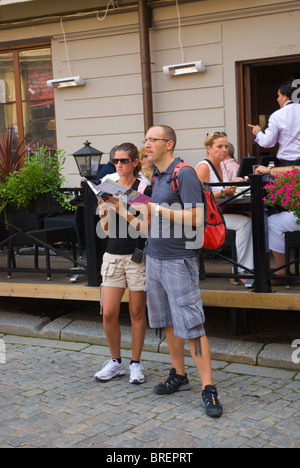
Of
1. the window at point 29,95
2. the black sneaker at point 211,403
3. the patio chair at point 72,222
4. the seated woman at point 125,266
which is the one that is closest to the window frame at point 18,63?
the window at point 29,95

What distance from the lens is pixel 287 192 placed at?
5.11 metres

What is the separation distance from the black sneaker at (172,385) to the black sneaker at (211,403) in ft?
1.31

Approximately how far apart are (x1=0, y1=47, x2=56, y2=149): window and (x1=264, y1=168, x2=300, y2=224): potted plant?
5043 millimetres

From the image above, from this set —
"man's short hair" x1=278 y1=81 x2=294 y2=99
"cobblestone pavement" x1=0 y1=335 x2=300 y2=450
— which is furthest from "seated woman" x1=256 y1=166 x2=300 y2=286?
"cobblestone pavement" x1=0 y1=335 x2=300 y2=450

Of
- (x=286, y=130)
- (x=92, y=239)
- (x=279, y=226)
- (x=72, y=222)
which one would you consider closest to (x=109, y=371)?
(x=92, y=239)

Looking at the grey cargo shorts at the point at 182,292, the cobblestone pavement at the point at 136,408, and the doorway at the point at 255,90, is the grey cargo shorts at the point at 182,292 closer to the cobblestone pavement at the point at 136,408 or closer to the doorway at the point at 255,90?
the cobblestone pavement at the point at 136,408

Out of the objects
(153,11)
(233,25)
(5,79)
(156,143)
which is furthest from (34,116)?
(156,143)

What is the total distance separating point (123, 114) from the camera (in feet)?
29.1

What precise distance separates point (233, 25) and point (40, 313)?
4.33m

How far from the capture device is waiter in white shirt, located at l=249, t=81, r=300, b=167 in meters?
5.68

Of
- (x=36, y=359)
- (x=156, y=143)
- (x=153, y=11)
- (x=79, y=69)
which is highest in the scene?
(x=153, y=11)

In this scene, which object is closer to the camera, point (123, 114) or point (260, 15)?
point (260, 15)

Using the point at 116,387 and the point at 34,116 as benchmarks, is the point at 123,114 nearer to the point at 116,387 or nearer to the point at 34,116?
the point at 34,116

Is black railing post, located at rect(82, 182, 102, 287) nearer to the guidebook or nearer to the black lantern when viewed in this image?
the black lantern
